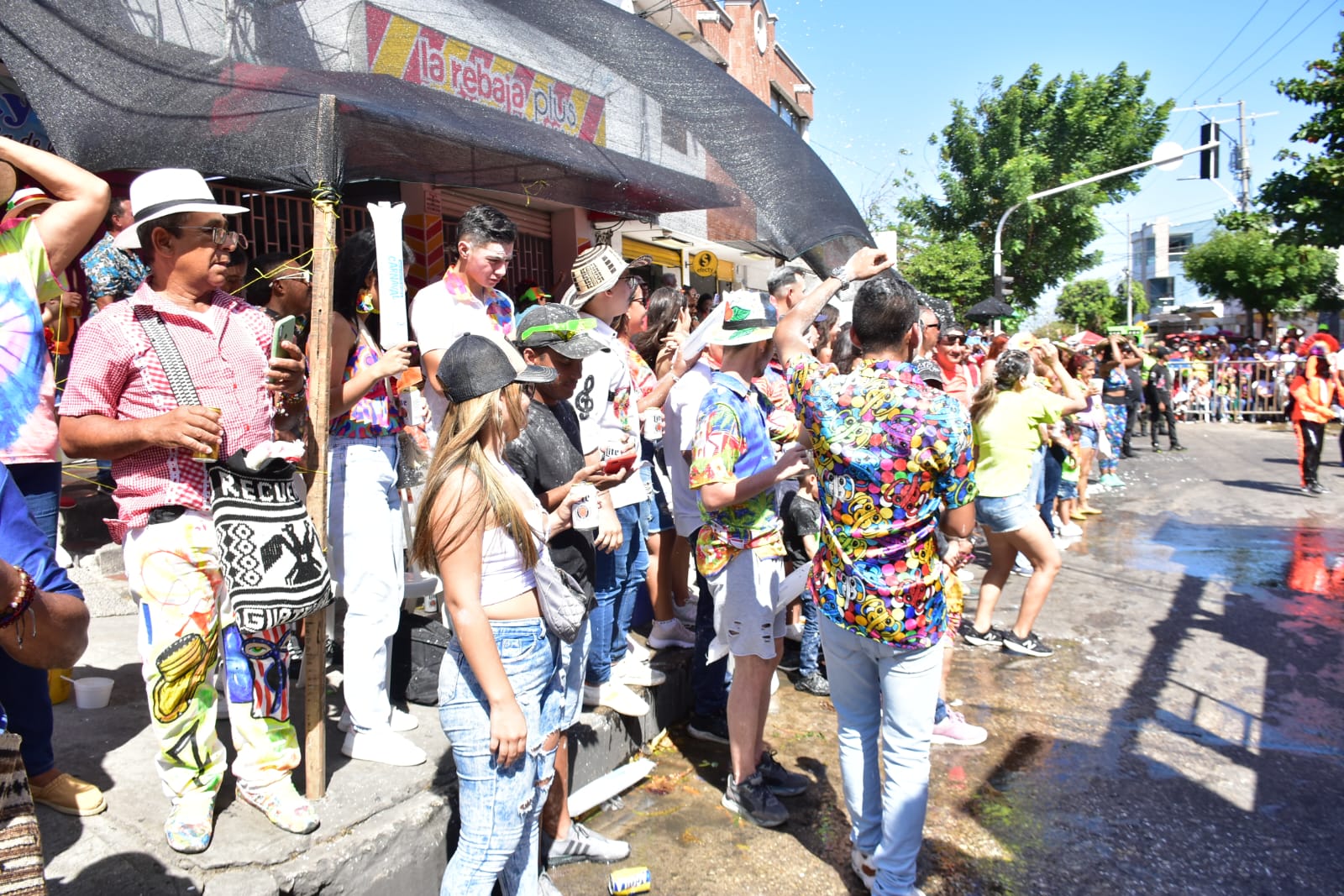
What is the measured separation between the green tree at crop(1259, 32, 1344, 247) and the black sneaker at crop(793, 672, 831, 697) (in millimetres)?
17425

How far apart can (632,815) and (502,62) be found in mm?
4161

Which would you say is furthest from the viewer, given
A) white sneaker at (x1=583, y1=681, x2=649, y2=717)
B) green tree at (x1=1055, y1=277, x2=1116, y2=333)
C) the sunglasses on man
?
green tree at (x1=1055, y1=277, x2=1116, y2=333)

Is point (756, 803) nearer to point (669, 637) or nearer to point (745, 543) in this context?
point (745, 543)

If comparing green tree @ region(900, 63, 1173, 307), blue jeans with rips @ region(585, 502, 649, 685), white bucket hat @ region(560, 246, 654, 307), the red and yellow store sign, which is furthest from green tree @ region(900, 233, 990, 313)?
blue jeans with rips @ region(585, 502, 649, 685)

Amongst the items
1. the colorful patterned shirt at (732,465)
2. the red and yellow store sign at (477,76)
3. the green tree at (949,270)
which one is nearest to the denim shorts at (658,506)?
the colorful patterned shirt at (732,465)

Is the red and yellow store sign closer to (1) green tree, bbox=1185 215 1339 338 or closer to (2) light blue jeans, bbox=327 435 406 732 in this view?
(2) light blue jeans, bbox=327 435 406 732

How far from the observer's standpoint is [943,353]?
724 centimetres

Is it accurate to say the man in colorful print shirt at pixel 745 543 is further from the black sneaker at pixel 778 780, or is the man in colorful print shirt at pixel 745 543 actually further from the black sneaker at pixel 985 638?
the black sneaker at pixel 985 638

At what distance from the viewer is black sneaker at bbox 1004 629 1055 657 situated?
5.74 metres

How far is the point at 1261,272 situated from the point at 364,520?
3923 centimetres

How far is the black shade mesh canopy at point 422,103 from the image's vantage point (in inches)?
126

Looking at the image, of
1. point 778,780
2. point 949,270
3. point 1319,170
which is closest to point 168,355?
point 778,780

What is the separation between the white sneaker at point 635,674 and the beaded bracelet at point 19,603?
307 cm

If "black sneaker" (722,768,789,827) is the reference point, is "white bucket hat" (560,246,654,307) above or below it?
above
